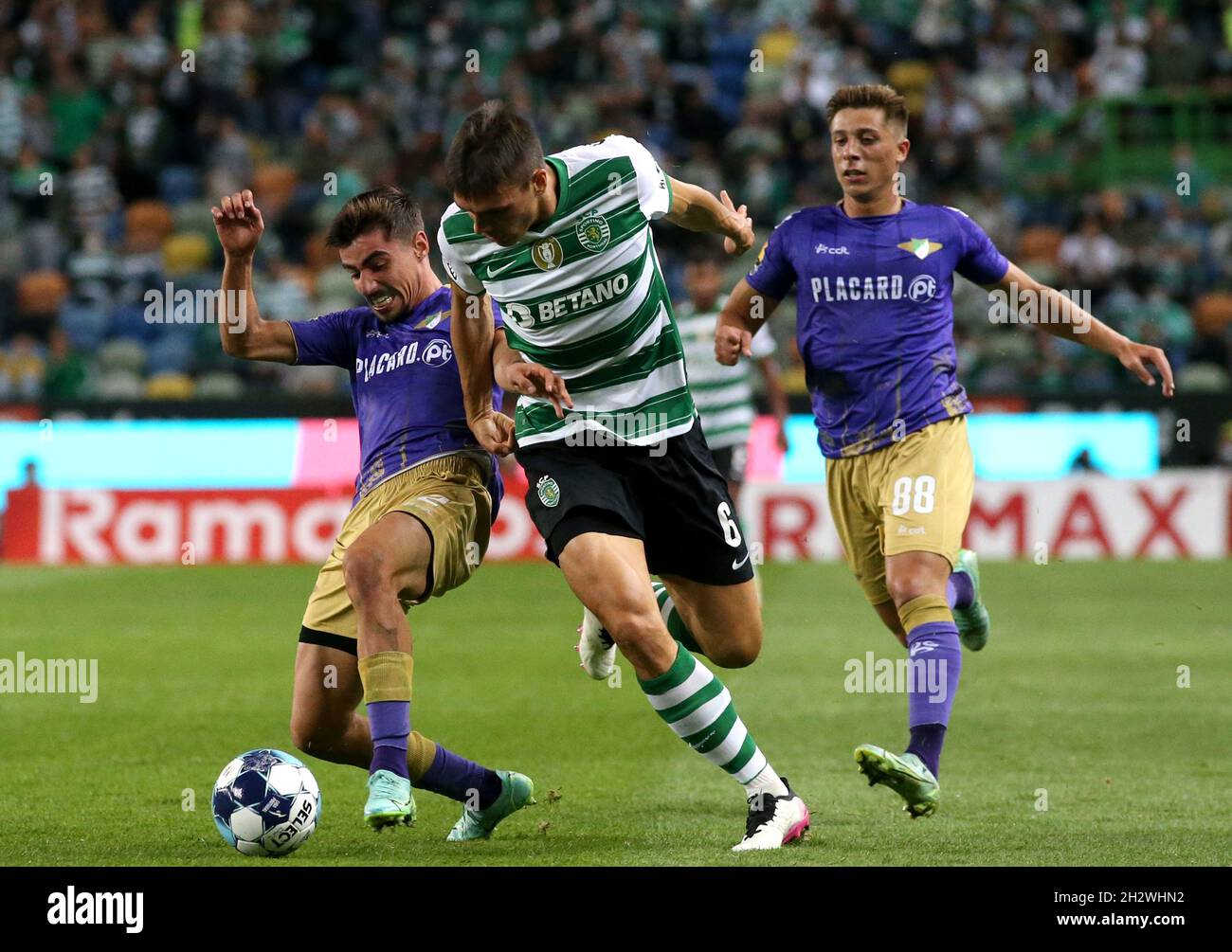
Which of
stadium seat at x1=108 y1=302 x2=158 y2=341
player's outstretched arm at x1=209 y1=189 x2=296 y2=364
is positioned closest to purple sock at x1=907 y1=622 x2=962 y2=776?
player's outstretched arm at x1=209 y1=189 x2=296 y2=364

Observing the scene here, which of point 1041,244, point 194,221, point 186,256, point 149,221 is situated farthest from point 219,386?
point 1041,244

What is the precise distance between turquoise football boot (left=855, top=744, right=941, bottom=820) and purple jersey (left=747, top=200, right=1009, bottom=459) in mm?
1411

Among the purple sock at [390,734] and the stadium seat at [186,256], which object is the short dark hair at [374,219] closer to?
the purple sock at [390,734]

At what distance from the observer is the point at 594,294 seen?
232 inches

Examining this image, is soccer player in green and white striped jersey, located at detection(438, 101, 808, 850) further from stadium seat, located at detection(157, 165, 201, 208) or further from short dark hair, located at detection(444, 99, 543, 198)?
stadium seat, located at detection(157, 165, 201, 208)

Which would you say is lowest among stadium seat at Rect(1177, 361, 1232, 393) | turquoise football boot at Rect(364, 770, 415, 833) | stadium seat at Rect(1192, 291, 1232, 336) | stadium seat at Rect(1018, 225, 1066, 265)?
turquoise football boot at Rect(364, 770, 415, 833)

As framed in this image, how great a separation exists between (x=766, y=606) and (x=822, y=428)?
692 cm

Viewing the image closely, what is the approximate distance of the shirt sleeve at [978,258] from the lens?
6.93m

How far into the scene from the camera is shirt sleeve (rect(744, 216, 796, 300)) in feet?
23.0

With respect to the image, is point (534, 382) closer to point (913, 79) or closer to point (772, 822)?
point (772, 822)

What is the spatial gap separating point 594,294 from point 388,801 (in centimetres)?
171

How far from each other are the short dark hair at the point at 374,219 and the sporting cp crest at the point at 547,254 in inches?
29.6

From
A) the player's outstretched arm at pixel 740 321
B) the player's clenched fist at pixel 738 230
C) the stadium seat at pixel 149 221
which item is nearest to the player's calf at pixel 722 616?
the player's outstretched arm at pixel 740 321
